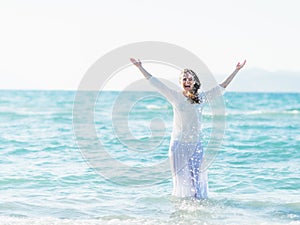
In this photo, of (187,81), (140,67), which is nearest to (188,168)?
(187,81)

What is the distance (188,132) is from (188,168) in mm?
611

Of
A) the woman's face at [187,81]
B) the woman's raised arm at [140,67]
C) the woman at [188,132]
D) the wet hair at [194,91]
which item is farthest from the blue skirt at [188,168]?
the woman's raised arm at [140,67]

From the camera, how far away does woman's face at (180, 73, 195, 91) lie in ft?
26.2

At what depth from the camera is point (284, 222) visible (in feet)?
25.2

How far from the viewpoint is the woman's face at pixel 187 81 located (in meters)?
7.98

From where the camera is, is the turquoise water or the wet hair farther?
the wet hair

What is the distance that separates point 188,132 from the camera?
823 centimetres

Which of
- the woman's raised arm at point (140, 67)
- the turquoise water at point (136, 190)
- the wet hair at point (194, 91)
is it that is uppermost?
the woman's raised arm at point (140, 67)

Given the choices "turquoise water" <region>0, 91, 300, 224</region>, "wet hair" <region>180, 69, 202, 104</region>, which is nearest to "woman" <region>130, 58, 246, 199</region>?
"wet hair" <region>180, 69, 202, 104</region>

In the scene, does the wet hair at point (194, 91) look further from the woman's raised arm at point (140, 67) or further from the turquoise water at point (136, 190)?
the turquoise water at point (136, 190)

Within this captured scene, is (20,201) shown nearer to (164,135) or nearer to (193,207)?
(193,207)

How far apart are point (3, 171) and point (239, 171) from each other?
207 inches

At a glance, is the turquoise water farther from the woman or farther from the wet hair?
the wet hair

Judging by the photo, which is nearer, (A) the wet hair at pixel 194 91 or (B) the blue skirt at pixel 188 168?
(A) the wet hair at pixel 194 91
